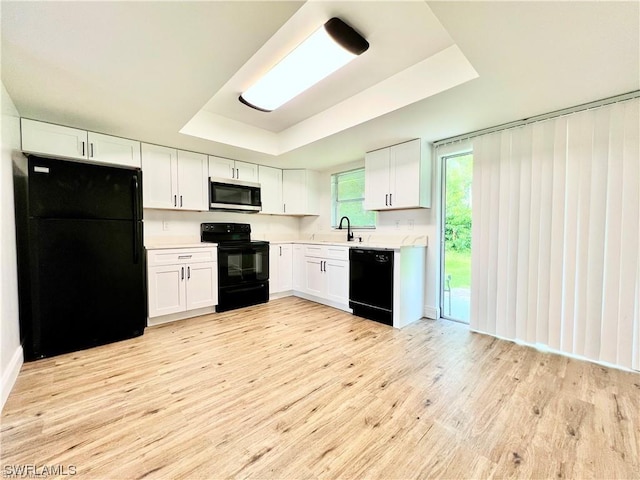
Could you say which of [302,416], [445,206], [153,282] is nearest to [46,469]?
[302,416]

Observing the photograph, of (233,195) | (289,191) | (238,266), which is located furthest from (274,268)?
(289,191)

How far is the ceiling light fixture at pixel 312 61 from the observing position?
69.4 inches

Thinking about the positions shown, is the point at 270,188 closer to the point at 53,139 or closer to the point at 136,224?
the point at 136,224

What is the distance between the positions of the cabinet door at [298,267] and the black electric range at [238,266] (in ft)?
1.74

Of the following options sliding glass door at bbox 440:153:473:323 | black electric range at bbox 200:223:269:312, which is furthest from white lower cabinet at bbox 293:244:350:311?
sliding glass door at bbox 440:153:473:323

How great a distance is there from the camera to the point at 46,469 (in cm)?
125

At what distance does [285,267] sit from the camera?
4.42 m

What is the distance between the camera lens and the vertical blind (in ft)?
7.07

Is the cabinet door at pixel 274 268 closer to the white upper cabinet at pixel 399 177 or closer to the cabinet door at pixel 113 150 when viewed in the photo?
the white upper cabinet at pixel 399 177

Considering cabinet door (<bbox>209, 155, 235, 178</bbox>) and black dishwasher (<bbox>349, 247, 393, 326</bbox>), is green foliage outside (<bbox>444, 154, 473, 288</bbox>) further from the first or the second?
cabinet door (<bbox>209, 155, 235, 178</bbox>)

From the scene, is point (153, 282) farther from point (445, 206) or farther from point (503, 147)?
point (503, 147)

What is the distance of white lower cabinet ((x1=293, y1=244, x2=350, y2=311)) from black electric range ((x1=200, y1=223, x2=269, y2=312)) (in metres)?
0.61

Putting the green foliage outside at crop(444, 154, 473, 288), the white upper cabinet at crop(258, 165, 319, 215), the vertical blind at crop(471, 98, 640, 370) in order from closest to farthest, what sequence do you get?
the vertical blind at crop(471, 98, 640, 370)
the green foliage outside at crop(444, 154, 473, 288)
the white upper cabinet at crop(258, 165, 319, 215)

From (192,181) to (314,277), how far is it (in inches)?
87.6
